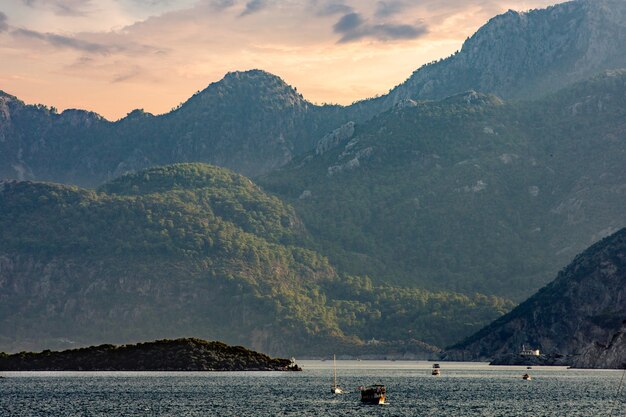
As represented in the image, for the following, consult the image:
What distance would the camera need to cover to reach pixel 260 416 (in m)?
197

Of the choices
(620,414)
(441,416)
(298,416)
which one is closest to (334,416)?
(298,416)

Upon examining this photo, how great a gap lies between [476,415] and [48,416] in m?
73.1

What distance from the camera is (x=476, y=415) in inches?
7864

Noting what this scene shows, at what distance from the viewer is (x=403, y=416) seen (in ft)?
652

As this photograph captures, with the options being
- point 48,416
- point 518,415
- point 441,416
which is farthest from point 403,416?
point 48,416

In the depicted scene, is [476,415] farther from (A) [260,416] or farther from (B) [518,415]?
(A) [260,416]

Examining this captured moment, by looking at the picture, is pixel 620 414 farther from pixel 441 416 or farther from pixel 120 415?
pixel 120 415

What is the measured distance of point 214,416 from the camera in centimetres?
19850

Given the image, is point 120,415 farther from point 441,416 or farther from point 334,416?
point 441,416

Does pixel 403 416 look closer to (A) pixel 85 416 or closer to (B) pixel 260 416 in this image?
(B) pixel 260 416

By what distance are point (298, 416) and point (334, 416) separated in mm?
6108

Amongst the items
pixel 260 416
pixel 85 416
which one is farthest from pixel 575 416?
pixel 85 416

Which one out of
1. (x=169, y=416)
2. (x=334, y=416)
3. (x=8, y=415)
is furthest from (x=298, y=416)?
(x=8, y=415)

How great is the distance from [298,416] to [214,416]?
1441 centimetres
